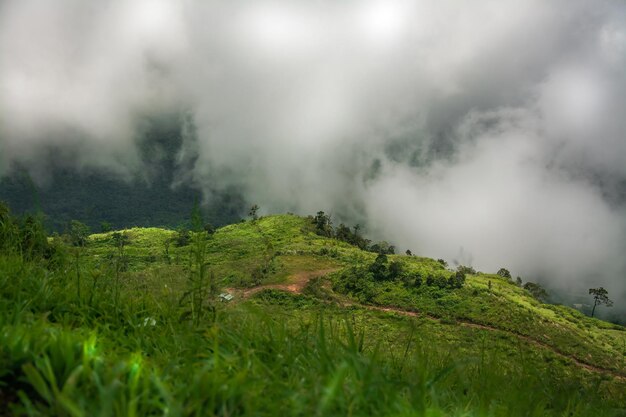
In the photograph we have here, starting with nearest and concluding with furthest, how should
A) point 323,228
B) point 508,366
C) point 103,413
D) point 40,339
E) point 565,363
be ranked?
point 103,413
point 40,339
point 508,366
point 565,363
point 323,228

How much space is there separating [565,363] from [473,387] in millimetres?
72674

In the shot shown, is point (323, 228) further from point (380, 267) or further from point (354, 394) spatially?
point (354, 394)

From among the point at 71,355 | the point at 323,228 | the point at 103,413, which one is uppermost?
the point at 323,228

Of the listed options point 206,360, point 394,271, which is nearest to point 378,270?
point 394,271

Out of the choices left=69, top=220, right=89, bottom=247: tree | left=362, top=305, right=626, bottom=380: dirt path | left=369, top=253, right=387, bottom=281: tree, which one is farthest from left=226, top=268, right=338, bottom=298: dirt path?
left=69, top=220, right=89, bottom=247: tree

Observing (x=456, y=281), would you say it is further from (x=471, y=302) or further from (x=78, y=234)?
(x=78, y=234)

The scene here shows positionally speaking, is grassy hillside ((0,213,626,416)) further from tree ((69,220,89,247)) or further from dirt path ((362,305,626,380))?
dirt path ((362,305,626,380))

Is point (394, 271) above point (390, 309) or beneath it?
above

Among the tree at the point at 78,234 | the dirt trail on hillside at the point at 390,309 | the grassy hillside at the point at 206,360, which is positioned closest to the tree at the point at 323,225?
the dirt trail on hillside at the point at 390,309

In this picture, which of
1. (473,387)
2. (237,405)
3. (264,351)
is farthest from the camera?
(473,387)

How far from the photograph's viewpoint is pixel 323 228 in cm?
14962

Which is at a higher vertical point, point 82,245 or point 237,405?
point 82,245

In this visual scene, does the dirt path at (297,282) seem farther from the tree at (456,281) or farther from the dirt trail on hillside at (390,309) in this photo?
the tree at (456,281)

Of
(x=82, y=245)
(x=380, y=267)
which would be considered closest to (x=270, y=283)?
(x=380, y=267)
